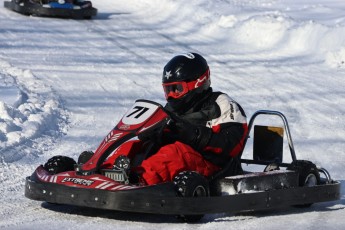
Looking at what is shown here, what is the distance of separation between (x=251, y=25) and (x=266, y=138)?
29.6ft

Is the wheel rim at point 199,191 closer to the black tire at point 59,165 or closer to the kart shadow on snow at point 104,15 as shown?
the black tire at point 59,165

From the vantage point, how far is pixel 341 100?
440 inches

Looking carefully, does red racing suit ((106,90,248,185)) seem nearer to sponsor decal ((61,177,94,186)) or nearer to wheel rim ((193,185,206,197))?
wheel rim ((193,185,206,197))

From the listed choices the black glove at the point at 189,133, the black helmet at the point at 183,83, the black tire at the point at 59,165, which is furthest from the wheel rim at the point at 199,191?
the black tire at the point at 59,165

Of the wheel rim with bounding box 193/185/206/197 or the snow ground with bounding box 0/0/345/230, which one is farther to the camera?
the snow ground with bounding box 0/0/345/230

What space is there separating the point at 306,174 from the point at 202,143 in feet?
3.08

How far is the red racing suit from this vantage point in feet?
19.2

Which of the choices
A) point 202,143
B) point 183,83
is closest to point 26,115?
point 183,83

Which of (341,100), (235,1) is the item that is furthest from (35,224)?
(235,1)

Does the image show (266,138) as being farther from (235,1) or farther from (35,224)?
(235,1)

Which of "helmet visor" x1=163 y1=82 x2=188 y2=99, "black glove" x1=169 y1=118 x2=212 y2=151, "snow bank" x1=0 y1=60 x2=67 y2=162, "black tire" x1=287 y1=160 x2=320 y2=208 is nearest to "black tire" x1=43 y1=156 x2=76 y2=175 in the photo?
"black glove" x1=169 y1=118 x2=212 y2=151

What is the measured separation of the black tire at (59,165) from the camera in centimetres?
611

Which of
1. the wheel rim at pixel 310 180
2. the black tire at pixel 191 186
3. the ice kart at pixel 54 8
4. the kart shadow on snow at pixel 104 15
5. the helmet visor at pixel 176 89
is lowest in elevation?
the kart shadow on snow at pixel 104 15

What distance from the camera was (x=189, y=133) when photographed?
609cm
